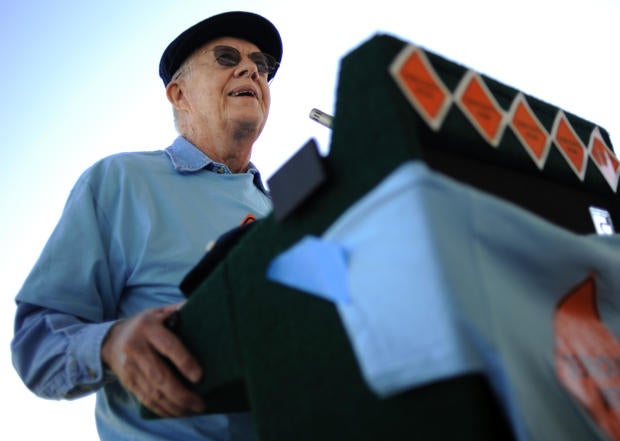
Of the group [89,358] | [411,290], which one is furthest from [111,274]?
[411,290]

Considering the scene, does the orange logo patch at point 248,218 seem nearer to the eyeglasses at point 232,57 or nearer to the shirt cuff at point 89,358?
the shirt cuff at point 89,358

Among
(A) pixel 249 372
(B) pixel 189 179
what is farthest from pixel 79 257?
(A) pixel 249 372

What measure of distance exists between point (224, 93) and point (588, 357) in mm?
1330

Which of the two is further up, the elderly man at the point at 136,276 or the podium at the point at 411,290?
the podium at the point at 411,290

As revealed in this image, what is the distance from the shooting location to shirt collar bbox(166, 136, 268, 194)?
136 cm

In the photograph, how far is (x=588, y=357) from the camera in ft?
1.73

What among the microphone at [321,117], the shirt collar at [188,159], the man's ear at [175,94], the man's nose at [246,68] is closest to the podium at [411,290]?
the microphone at [321,117]

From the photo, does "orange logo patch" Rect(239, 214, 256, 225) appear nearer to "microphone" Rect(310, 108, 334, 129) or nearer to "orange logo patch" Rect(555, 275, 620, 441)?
"microphone" Rect(310, 108, 334, 129)

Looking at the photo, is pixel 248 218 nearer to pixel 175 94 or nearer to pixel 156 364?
pixel 156 364

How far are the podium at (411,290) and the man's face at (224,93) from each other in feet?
3.11

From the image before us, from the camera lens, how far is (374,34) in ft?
1.71

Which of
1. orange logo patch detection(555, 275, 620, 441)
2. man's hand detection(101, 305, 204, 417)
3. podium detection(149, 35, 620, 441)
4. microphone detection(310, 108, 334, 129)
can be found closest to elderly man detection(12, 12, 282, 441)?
man's hand detection(101, 305, 204, 417)

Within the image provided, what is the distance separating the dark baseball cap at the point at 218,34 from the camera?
167 cm

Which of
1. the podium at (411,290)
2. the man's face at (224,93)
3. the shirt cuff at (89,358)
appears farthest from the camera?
the man's face at (224,93)
